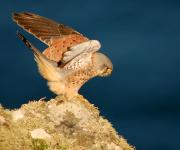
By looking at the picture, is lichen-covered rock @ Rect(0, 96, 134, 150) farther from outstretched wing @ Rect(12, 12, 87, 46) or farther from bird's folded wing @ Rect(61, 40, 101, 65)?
outstretched wing @ Rect(12, 12, 87, 46)

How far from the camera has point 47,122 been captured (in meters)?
8.84

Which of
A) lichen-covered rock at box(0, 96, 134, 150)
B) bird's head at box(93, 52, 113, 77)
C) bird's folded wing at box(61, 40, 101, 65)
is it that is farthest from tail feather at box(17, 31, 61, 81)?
bird's head at box(93, 52, 113, 77)

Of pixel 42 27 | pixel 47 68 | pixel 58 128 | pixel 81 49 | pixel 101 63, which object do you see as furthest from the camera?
pixel 42 27

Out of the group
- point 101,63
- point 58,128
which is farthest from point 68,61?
point 58,128

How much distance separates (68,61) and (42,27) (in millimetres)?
A: 1482

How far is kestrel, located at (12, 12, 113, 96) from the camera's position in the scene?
947 cm

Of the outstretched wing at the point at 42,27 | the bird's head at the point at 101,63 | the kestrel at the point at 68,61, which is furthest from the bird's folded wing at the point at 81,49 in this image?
the outstretched wing at the point at 42,27

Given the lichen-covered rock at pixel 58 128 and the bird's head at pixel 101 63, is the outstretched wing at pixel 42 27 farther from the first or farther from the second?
the lichen-covered rock at pixel 58 128

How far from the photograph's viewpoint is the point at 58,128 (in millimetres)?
8781

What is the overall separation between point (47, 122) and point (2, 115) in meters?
0.83

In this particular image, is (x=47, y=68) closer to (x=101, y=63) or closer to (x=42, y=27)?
(x=101, y=63)

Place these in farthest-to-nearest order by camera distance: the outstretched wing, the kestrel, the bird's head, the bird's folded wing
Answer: the outstretched wing, the bird's head, the kestrel, the bird's folded wing

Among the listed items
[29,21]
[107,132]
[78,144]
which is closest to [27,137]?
[78,144]

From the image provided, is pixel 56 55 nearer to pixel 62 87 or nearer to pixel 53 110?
pixel 62 87
